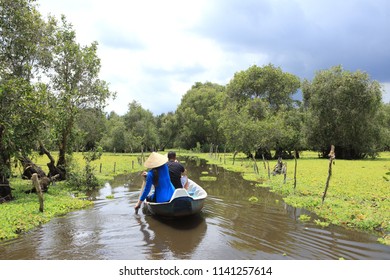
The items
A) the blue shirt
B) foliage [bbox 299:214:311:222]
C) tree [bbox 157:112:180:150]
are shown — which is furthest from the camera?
tree [bbox 157:112:180:150]

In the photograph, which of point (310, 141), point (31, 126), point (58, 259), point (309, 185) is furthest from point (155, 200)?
point (310, 141)

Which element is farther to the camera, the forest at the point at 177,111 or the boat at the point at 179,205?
the forest at the point at 177,111

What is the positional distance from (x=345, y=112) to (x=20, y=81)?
37.9m

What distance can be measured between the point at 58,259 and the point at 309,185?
14133 millimetres

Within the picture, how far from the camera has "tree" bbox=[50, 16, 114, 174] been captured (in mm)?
18766

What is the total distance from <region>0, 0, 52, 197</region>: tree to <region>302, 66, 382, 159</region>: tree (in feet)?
114

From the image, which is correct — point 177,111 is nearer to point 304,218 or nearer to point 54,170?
point 54,170

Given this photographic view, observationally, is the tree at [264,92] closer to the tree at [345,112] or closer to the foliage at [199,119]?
the tree at [345,112]

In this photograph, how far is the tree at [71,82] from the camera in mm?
18766

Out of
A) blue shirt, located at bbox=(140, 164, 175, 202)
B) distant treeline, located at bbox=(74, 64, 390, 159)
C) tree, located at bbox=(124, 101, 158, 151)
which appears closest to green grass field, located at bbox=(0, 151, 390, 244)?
blue shirt, located at bbox=(140, 164, 175, 202)

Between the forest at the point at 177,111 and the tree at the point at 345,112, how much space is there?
0.12 meters

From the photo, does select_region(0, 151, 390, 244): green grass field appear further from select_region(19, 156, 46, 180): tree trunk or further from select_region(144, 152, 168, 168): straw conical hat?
select_region(144, 152, 168, 168): straw conical hat

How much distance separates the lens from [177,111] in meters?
A: 74.4

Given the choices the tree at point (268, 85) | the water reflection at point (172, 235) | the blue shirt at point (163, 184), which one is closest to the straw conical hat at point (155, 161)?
the blue shirt at point (163, 184)
